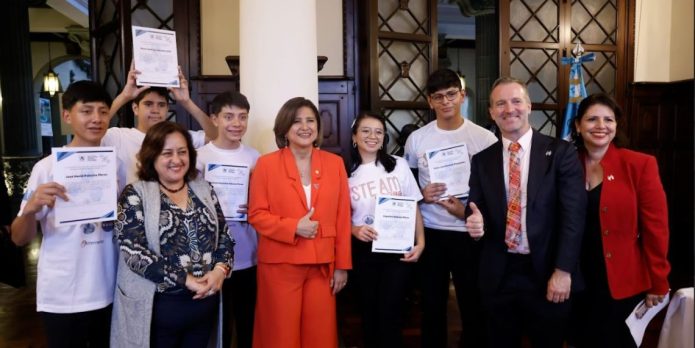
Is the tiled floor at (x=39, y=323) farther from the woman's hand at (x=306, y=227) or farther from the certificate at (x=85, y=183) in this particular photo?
the certificate at (x=85, y=183)

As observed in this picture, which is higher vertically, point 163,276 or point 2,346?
point 163,276

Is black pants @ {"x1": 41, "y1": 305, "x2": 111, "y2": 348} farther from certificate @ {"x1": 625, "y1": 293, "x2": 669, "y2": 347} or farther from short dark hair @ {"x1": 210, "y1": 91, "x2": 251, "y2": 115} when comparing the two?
certificate @ {"x1": 625, "y1": 293, "x2": 669, "y2": 347}

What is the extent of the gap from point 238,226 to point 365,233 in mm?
632

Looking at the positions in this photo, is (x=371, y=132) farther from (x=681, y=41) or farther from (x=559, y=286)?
(x=681, y=41)

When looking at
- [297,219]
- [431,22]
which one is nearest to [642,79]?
[431,22]

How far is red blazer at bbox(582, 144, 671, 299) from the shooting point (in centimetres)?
211

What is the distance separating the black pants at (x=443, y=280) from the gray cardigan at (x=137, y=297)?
1.36 meters

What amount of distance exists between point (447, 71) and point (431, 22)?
2214mm

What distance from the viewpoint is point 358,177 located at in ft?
8.25

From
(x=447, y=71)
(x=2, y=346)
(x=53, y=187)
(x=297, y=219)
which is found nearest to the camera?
(x=53, y=187)

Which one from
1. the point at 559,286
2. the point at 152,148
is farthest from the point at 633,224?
the point at 152,148

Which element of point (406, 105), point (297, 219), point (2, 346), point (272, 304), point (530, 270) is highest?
point (406, 105)

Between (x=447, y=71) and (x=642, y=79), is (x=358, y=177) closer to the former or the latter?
(x=447, y=71)

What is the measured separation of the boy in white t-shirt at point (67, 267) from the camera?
192 centimetres
